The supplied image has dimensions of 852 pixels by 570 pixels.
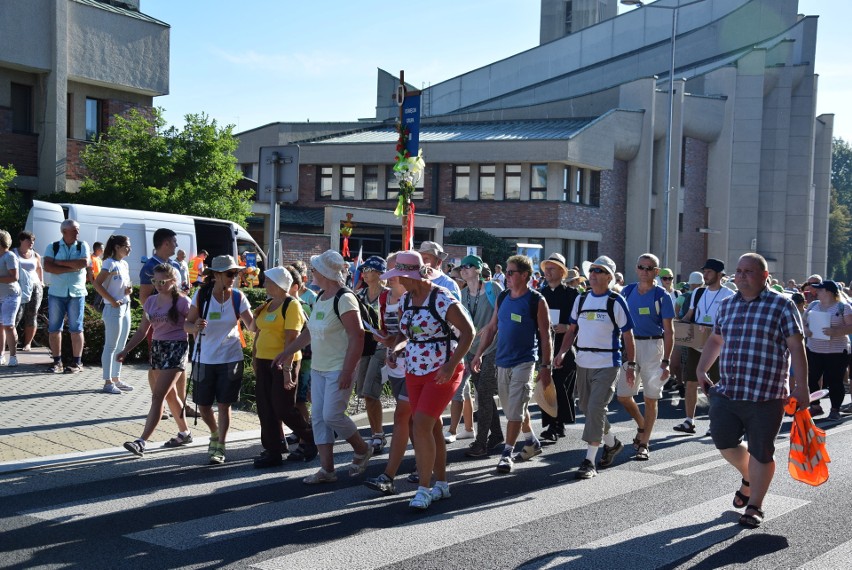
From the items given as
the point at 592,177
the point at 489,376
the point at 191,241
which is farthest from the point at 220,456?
the point at 592,177

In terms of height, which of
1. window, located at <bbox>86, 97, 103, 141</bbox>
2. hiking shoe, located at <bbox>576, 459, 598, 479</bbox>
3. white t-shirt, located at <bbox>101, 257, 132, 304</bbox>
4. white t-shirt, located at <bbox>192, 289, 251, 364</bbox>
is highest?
window, located at <bbox>86, 97, 103, 141</bbox>

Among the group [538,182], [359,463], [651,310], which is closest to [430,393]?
[359,463]

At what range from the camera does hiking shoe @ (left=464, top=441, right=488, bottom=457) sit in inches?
369

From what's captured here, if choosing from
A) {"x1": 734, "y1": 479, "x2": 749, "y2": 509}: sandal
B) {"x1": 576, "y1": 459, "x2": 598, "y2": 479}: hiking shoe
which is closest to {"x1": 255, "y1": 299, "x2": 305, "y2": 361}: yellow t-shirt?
{"x1": 576, "y1": 459, "x2": 598, "y2": 479}: hiking shoe

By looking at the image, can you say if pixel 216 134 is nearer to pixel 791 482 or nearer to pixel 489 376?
pixel 489 376

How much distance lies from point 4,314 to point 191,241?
854cm

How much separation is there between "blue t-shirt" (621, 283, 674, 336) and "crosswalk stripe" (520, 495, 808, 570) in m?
2.72

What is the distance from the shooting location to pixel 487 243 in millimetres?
40000

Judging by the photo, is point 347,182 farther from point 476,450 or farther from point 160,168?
point 476,450

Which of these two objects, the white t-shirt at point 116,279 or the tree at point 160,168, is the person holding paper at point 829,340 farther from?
the tree at point 160,168

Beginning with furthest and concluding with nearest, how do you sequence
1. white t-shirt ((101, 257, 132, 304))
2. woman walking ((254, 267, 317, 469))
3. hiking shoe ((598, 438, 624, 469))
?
white t-shirt ((101, 257, 132, 304)) < hiking shoe ((598, 438, 624, 469)) < woman walking ((254, 267, 317, 469))

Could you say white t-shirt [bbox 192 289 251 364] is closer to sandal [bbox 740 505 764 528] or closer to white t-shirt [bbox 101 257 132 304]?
white t-shirt [bbox 101 257 132 304]

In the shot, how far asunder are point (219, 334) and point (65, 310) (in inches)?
185

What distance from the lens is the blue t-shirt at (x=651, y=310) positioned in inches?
388
